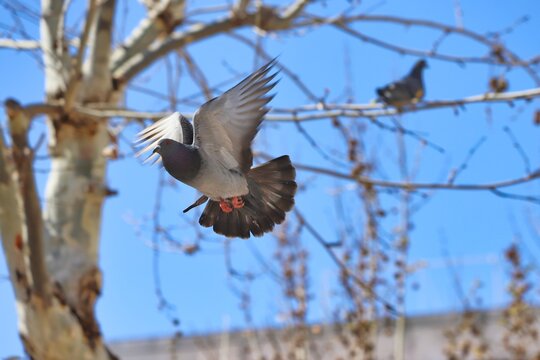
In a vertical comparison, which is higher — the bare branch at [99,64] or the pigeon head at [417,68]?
the pigeon head at [417,68]

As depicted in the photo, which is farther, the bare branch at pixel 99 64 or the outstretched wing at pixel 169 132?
the bare branch at pixel 99 64

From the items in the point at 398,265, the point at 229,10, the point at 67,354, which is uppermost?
the point at 229,10

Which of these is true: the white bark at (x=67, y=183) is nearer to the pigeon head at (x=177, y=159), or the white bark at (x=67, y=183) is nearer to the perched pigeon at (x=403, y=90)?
the perched pigeon at (x=403, y=90)

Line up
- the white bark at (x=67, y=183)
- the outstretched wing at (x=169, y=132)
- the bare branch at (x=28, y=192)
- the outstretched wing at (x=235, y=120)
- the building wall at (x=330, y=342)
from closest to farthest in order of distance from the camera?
the outstretched wing at (x=235, y=120), the outstretched wing at (x=169, y=132), the bare branch at (x=28, y=192), the white bark at (x=67, y=183), the building wall at (x=330, y=342)

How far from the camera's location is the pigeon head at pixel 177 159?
258cm

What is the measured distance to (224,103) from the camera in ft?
8.66

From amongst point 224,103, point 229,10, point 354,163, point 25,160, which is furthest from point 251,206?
point 229,10

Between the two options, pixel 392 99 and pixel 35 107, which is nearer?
pixel 35 107

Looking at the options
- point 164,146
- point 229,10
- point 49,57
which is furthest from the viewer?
point 229,10

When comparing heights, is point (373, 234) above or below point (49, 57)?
below

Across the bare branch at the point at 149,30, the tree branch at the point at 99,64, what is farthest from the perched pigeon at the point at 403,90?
the tree branch at the point at 99,64

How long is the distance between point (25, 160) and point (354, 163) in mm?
2291

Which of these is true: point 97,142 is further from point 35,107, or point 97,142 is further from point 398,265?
point 398,265

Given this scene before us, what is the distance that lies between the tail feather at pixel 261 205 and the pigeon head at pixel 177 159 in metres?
0.52
